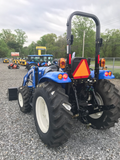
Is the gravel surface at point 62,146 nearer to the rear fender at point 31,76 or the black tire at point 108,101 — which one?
the black tire at point 108,101

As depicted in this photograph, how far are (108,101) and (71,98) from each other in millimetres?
774

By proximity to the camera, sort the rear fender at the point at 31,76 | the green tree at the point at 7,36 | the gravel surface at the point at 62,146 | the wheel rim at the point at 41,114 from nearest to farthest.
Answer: the gravel surface at the point at 62,146, the wheel rim at the point at 41,114, the rear fender at the point at 31,76, the green tree at the point at 7,36

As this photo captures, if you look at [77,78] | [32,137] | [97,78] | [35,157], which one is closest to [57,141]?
[35,157]

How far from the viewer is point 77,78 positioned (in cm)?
252

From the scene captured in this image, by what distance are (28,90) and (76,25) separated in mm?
42513

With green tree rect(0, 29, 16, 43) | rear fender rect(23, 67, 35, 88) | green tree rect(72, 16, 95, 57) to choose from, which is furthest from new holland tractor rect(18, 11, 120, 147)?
green tree rect(0, 29, 16, 43)

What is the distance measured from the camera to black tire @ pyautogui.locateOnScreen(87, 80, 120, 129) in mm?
2664

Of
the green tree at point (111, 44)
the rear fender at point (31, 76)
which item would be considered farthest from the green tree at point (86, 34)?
the rear fender at point (31, 76)

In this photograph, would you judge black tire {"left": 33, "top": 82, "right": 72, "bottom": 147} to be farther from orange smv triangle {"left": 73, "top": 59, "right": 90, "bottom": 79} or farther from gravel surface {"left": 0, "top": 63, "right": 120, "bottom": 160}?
orange smv triangle {"left": 73, "top": 59, "right": 90, "bottom": 79}

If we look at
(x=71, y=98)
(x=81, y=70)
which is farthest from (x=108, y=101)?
(x=81, y=70)

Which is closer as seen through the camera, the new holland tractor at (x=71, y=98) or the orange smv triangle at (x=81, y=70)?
the new holland tractor at (x=71, y=98)

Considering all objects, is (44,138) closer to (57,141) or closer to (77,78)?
(57,141)

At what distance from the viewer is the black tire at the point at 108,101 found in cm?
266

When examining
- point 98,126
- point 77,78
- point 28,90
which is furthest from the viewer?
point 28,90
